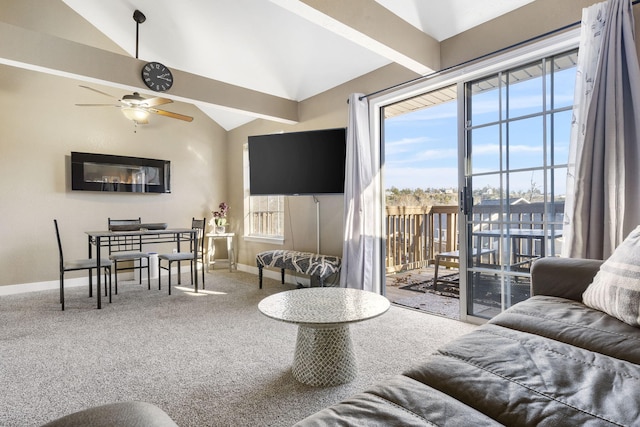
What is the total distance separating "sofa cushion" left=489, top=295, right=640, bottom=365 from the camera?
117 cm

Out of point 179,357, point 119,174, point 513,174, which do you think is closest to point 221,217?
point 119,174

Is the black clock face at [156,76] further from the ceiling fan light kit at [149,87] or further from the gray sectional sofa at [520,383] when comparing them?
the gray sectional sofa at [520,383]

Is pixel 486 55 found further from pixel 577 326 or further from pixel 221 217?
pixel 221 217

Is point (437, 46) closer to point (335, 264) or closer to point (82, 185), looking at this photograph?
point (335, 264)

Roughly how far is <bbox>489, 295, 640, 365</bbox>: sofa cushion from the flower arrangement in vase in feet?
15.0

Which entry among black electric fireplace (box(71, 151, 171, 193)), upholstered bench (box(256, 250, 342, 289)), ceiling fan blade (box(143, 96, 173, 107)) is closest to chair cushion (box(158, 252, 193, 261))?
upholstered bench (box(256, 250, 342, 289))

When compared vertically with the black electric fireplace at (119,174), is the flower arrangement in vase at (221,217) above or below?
below

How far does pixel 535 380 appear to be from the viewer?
93 centimetres

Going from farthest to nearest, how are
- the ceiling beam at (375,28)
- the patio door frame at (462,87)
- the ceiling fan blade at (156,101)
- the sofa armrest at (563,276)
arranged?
1. the ceiling fan blade at (156,101)
2. the patio door frame at (462,87)
3. the ceiling beam at (375,28)
4. the sofa armrest at (563,276)

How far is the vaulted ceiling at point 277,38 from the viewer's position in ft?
8.27

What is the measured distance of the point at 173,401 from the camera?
68.1 inches

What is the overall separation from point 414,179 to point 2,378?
18.0 feet

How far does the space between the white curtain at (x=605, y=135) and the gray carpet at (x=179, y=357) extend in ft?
4.00

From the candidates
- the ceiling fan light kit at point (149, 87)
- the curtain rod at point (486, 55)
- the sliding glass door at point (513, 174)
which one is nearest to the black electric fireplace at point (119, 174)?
the ceiling fan light kit at point (149, 87)
